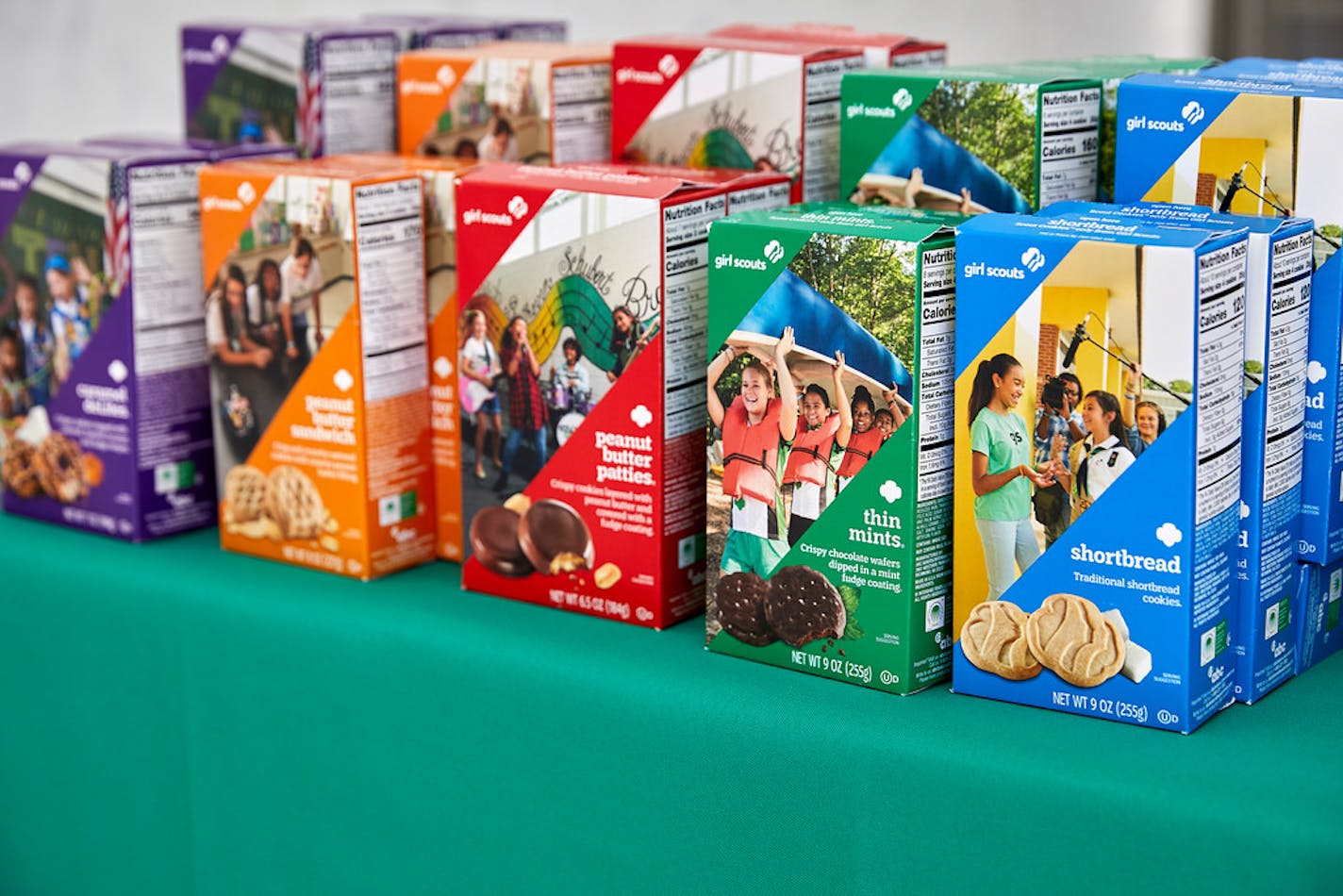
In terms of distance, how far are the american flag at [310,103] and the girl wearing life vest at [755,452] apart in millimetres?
755

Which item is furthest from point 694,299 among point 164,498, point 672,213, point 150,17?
point 150,17

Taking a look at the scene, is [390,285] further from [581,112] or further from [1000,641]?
[1000,641]

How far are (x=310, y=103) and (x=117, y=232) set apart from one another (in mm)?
313

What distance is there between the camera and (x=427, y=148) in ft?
5.79

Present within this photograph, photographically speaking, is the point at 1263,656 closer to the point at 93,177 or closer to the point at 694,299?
the point at 694,299

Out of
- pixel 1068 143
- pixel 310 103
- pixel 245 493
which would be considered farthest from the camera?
Answer: pixel 310 103

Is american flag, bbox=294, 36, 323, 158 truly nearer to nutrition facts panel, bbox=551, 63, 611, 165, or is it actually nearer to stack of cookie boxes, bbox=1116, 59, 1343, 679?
nutrition facts panel, bbox=551, 63, 611, 165

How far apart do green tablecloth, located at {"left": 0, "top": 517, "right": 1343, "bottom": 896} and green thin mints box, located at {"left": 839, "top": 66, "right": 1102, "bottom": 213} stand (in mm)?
441

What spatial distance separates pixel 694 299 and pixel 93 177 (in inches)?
26.9

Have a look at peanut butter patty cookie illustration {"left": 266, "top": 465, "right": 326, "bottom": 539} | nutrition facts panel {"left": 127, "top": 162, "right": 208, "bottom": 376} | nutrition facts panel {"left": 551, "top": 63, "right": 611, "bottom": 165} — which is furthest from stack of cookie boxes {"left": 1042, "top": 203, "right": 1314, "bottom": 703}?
nutrition facts panel {"left": 127, "top": 162, "right": 208, "bottom": 376}

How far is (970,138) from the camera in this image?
1359 millimetres

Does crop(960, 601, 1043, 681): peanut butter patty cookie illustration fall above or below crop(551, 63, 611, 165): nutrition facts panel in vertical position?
below

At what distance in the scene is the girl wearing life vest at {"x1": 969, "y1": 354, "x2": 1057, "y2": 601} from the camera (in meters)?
1.16

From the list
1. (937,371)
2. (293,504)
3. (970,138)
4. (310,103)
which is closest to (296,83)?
(310,103)
